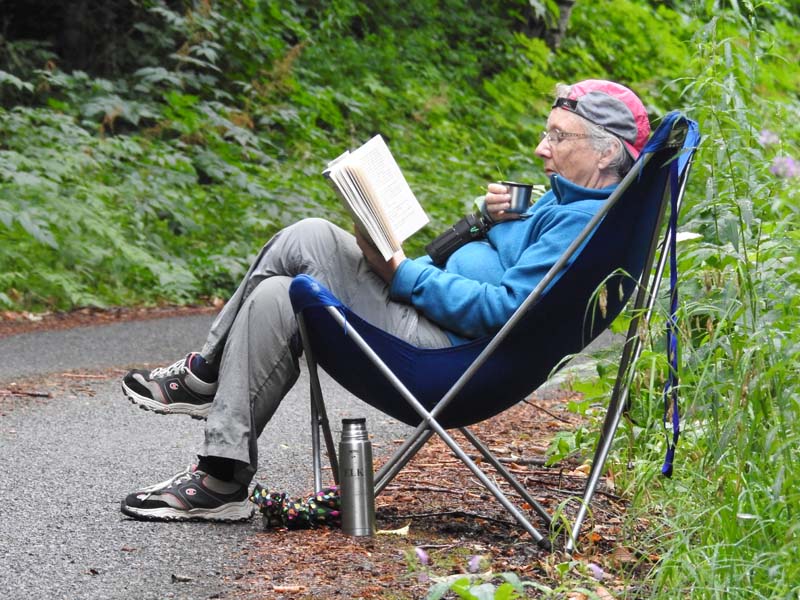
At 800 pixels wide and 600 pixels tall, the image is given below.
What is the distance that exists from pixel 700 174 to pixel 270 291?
4.30ft

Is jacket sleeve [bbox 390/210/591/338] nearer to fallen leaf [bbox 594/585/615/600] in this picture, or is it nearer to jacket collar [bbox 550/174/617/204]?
jacket collar [bbox 550/174/617/204]

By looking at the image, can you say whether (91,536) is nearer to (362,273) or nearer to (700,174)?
(362,273)

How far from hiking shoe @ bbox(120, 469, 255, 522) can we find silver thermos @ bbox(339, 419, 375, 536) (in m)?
0.38

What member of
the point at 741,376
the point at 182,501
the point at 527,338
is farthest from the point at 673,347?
the point at 182,501

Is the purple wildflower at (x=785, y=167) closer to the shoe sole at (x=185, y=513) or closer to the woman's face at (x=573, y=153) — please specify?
the woman's face at (x=573, y=153)

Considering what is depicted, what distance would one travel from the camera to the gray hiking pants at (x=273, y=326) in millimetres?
3367

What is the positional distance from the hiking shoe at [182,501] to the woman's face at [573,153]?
54.2 inches

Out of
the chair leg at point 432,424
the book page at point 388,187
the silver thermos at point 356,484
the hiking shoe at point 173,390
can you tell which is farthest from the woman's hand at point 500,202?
the hiking shoe at point 173,390

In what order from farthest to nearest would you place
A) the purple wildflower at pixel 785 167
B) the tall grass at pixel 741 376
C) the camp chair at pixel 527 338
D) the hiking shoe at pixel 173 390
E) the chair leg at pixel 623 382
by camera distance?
the hiking shoe at pixel 173 390, the chair leg at pixel 623 382, the camp chair at pixel 527 338, the purple wildflower at pixel 785 167, the tall grass at pixel 741 376

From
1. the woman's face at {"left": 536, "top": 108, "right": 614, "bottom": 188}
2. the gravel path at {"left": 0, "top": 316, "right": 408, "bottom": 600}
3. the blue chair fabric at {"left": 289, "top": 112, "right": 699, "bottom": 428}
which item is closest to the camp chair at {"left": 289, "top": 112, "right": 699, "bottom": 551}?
the blue chair fabric at {"left": 289, "top": 112, "right": 699, "bottom": 428}

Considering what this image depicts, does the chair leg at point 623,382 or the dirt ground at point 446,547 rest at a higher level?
the chair leg at point 623,382

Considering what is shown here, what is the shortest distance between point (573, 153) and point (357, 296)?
78cm

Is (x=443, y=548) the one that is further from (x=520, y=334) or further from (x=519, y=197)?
(x=519, y=197)

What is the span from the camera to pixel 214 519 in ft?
11.6
